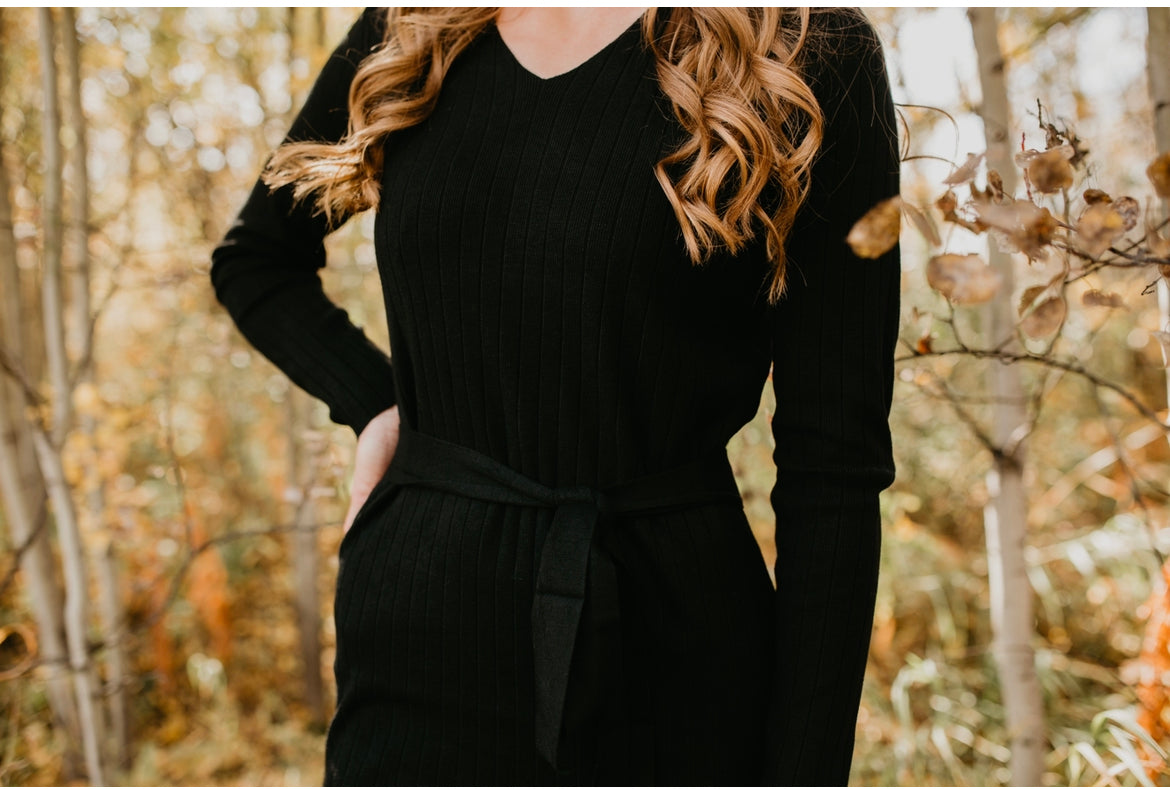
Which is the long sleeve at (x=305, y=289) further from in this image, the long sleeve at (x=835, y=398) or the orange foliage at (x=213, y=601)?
the orange foliage at (x=213, y=601)

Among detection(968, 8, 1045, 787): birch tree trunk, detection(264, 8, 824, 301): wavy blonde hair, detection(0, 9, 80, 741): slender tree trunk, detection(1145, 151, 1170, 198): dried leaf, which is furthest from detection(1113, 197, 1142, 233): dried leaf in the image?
detection(0, 9, 80, 741): slender tree trunk

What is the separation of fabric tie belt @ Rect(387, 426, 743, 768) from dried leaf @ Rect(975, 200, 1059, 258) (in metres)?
0.45

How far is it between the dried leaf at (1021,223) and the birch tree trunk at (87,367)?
2468 millimetres

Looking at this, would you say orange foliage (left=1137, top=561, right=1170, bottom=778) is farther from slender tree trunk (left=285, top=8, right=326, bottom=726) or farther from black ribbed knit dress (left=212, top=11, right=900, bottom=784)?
slender tree trunk (left=285, top=8, right=326, bottom=726)

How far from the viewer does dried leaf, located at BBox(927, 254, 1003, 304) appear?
70 cm

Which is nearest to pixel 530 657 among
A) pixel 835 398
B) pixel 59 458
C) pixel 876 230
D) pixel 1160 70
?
pixel 835 398

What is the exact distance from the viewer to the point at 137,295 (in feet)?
14.7

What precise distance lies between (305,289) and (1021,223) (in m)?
1.07

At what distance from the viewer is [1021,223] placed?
73cm

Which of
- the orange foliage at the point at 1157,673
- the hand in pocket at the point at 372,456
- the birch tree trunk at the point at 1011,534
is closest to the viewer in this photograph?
the hand in pocket at the point at 372,456

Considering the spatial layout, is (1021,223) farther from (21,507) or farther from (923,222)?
(21,507)

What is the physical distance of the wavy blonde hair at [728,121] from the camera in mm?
938

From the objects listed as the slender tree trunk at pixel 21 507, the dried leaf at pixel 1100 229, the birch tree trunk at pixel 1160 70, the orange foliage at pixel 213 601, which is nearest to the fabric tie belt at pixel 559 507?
the dried leaf at pixel 1100 229

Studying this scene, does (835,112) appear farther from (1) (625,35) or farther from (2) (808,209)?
(1) (625,35)
